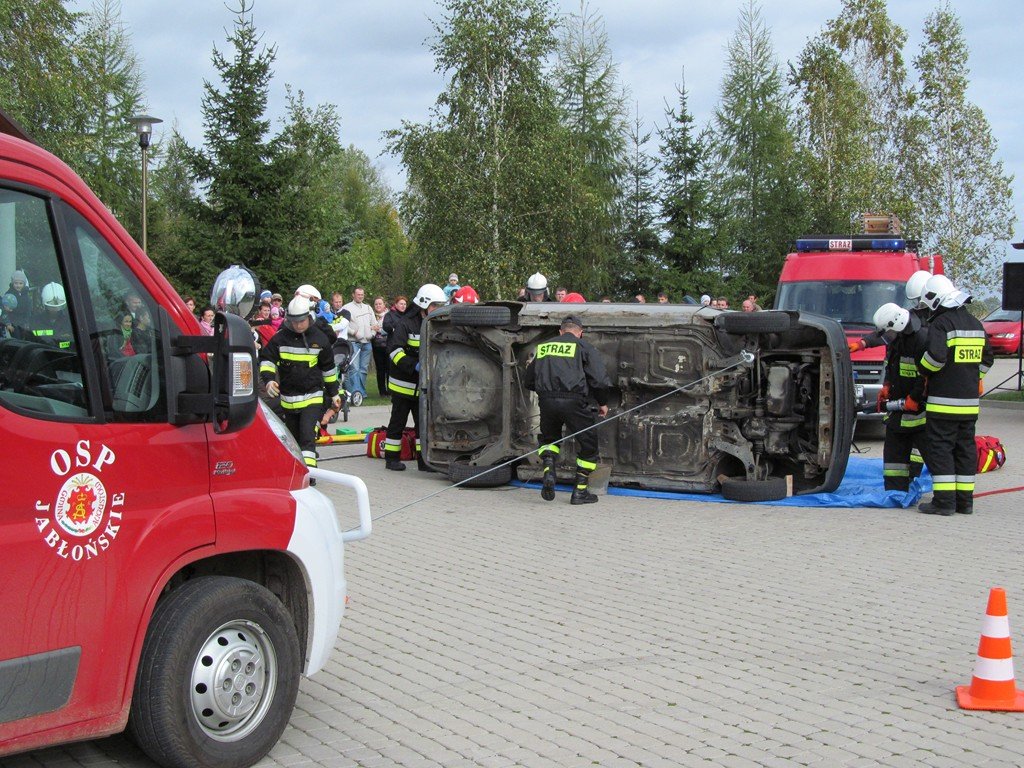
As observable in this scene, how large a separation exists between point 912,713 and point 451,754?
2.14 metres

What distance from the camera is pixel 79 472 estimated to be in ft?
12.5

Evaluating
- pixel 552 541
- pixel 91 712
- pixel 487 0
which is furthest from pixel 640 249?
pixel 91 712

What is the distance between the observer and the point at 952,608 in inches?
277

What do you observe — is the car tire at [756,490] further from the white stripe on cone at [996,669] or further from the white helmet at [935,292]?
the white stripe on cone at [996,669]

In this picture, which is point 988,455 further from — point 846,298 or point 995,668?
point 995,668

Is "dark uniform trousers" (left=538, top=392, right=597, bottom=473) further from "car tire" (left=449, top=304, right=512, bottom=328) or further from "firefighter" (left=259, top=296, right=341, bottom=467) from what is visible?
"firefighter" (left=259, top=296, right=341, bottom=467)

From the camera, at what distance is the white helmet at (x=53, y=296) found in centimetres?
382

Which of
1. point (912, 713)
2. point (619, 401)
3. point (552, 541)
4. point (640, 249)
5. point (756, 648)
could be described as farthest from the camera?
point (640, 249)

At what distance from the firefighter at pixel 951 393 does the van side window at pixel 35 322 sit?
8.17 metres

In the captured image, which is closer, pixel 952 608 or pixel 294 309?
pixel 952 608

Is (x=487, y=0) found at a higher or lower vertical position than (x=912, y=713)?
higher

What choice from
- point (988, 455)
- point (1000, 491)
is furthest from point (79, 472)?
point (988, 455)

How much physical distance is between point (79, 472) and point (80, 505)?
0.11 m

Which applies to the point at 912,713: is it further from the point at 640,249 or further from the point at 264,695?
the point at 640,249
